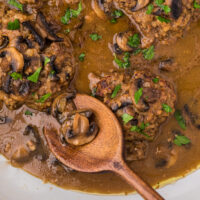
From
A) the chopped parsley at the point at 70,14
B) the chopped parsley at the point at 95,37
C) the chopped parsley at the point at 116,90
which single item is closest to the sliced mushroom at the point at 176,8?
the chopped parsley at the point at 95,37

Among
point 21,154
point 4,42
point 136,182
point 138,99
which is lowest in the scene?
point 21,154

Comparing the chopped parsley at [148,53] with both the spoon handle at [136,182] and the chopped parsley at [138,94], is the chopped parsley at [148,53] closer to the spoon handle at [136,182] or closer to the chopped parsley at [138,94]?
the chopped parsley at [138,94]

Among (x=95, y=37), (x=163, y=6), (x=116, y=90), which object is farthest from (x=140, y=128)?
(x=163, y=6)

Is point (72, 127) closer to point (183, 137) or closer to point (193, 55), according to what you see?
point (183, 137)

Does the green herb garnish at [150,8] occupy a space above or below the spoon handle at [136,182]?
above

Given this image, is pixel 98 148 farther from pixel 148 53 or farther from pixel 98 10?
pixel 98 10

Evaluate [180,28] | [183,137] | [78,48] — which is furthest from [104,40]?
[183,137]

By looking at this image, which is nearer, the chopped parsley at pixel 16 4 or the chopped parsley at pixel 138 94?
the chopped parsley at pixel 138 94
